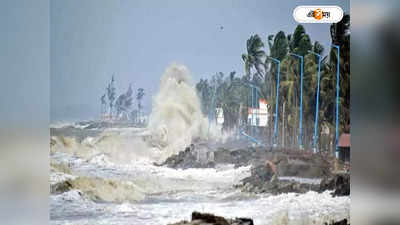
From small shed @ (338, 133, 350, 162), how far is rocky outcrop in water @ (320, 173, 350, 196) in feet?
0.30

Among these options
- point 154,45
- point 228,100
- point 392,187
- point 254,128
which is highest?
point 154,45

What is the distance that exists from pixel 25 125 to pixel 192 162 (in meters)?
0.87

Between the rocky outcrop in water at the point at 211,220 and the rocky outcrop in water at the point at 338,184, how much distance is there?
1.47ft

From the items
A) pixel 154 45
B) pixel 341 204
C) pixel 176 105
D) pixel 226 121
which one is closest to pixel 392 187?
pixel 341 204

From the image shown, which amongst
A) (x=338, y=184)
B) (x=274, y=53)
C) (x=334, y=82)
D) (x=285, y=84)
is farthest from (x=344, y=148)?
(x=274, y=53)

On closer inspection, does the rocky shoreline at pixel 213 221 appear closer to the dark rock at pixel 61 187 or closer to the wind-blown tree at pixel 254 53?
the dark rock at pixel 61 187

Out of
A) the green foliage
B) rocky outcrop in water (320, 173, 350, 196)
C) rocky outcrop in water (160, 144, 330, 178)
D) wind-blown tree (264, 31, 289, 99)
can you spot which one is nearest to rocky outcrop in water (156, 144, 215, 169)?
rocky outcrop in water (160, 144, 330, 178)

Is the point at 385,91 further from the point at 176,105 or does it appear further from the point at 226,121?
the point at 176,105

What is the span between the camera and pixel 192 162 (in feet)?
7.78

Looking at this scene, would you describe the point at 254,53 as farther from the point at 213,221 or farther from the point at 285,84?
the point at 213,221

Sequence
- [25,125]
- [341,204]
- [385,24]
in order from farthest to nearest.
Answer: [341,204], [25,125], [385,24]

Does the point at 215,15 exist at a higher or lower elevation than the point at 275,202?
higher

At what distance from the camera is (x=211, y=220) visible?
2.33 metres

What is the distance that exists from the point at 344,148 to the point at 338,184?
0.20 meters
